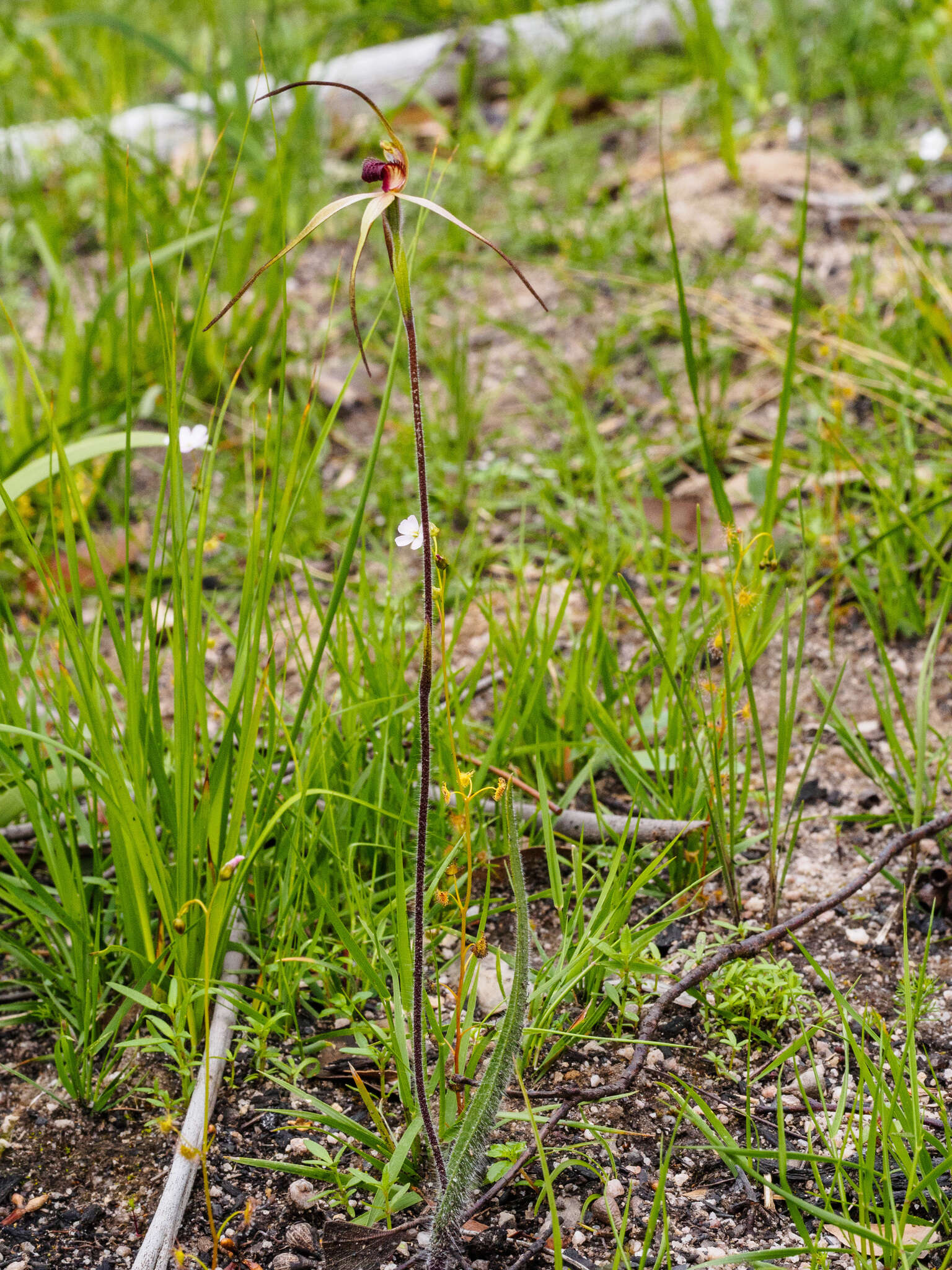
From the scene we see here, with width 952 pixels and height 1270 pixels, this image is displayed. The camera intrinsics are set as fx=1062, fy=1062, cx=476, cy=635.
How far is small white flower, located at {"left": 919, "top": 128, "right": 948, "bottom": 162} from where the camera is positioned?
323 cm

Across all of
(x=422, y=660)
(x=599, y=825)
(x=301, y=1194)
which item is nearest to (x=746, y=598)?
(x=599, y=825)

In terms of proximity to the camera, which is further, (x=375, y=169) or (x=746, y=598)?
(x=746, y=598)

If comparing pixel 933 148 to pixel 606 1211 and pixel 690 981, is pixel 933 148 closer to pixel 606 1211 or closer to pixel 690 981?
pixel 690 981

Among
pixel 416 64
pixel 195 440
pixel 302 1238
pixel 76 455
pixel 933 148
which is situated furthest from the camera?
pixel 416 64

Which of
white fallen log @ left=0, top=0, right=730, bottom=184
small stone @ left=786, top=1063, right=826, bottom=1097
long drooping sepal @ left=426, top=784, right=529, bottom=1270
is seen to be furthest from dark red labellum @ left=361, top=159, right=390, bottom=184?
white fallen log @ left=0, top=0, right=730, bottom=184

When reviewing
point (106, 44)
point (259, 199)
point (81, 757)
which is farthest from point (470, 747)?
point (106, 44)

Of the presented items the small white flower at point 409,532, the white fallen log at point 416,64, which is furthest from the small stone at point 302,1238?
the white fallen log at point 416,64

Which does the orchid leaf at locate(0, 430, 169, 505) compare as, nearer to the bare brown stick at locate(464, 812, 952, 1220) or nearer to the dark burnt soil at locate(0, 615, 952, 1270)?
the dark burnt soil at locate(0, 615, 952, 1270)

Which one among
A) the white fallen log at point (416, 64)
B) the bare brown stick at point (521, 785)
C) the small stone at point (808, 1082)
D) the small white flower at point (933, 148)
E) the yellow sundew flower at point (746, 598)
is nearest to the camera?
the small stone at point (808, 1082)

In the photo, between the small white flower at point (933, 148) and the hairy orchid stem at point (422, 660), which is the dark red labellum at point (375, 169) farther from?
the small white flower at point (933, 148)

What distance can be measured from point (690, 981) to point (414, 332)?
0.89 meters

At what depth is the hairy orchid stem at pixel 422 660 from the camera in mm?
845

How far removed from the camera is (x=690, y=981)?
4.51ft

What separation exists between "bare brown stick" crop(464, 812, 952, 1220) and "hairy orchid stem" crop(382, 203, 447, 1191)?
0.11 metres
